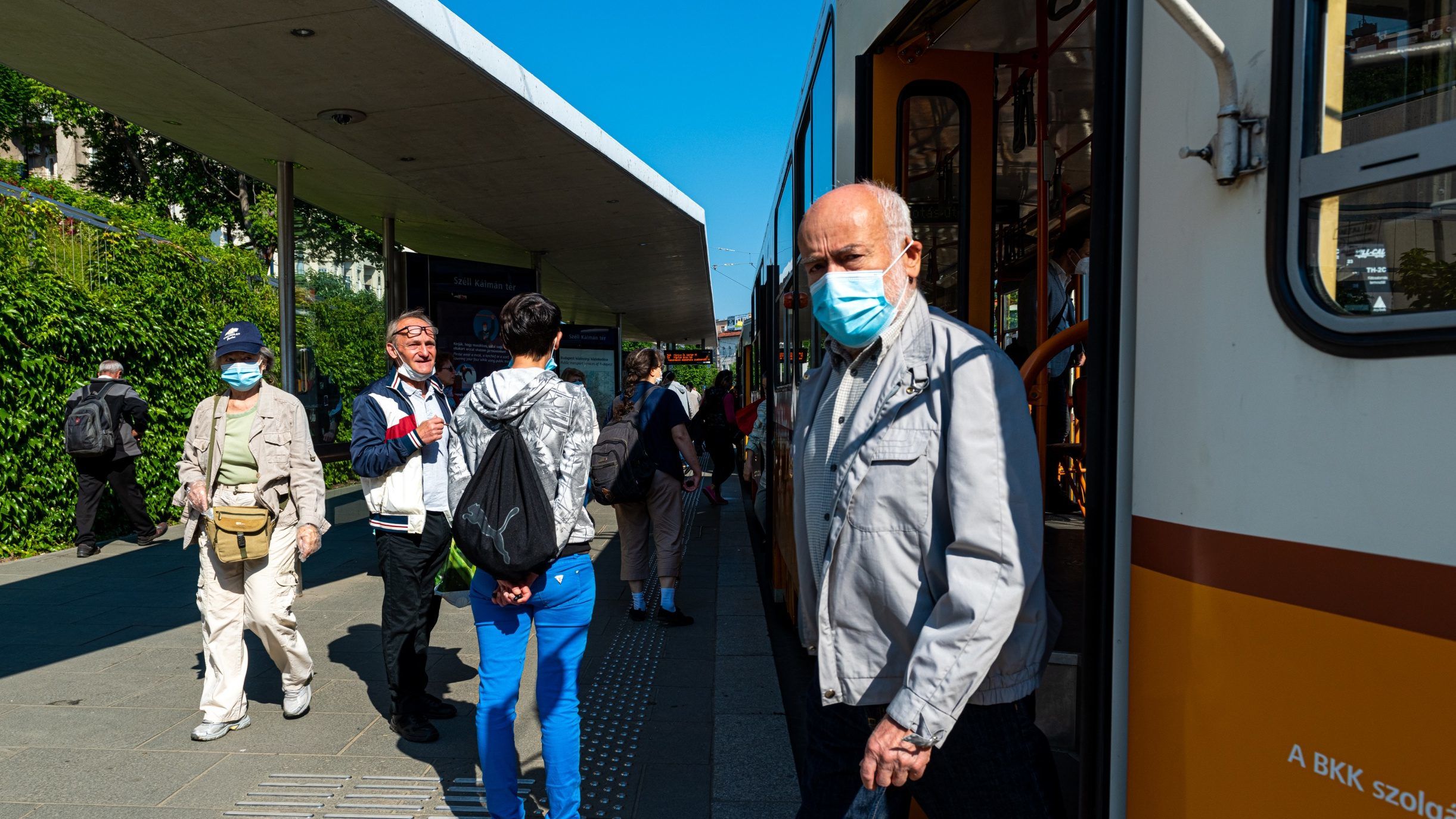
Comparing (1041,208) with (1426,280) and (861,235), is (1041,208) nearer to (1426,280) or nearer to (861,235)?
(861,235)

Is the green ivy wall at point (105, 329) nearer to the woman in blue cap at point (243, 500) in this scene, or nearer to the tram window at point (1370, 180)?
the woman in blue cap at point (243, 500)

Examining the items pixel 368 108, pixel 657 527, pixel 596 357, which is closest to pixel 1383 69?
pixel 657 527

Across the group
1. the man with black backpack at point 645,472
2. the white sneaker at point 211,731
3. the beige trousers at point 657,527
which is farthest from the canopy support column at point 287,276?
the white sneaker at point 211,731

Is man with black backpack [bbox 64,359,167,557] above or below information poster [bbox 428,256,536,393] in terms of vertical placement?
below

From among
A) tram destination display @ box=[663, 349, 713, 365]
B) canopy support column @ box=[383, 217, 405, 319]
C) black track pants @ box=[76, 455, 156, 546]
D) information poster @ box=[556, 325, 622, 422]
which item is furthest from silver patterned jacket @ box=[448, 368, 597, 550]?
tram destination display @ box=[663, 349, 713, 365]

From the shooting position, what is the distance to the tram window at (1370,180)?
128 cm

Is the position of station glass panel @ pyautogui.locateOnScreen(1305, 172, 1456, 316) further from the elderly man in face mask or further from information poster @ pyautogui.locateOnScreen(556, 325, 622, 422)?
information poster @ pyautogui.locateOnScreen(556, 325, 622, 422)

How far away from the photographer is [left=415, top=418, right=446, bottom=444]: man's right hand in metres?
4.26

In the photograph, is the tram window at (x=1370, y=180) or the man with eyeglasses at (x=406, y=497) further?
the man with eyeglasses at (x=406, y=497)

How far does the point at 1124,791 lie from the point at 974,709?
0.97ft

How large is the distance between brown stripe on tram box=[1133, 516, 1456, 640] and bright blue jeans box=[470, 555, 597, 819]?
208 cm

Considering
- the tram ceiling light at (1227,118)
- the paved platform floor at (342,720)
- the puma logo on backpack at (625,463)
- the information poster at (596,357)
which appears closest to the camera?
the tram ceiling light at (1227,118)

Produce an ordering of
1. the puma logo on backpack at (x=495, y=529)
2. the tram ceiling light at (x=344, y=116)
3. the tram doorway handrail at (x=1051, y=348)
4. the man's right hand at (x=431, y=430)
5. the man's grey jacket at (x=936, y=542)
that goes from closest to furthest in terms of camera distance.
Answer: the man's grey jacket at (x=936, y=542) → the tram doorway handrail at (x=1051, y=348) → the puma logo on backpack at (x=495, y=529) → the man's right hand at (x=431, y=430) → the tram ceiling light at (x=344, y=116)

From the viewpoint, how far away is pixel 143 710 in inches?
192
